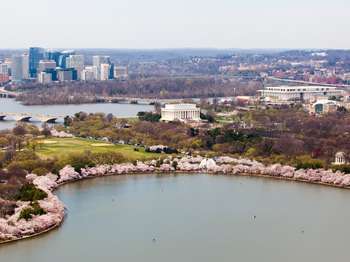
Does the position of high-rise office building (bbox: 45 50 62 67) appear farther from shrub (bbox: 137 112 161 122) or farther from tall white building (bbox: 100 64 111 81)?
shrub (bbox: 137 112 161 122)

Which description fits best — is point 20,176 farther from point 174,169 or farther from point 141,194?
point 174,169

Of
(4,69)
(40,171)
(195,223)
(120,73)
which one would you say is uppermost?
(40,171)

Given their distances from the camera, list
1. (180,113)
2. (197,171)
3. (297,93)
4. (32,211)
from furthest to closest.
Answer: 1. (297,93)
2. (180,113)
3. (197,171)
4. (32,211)

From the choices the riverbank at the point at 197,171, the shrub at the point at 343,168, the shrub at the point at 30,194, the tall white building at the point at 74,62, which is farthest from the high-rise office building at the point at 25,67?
the shrub at the point at 30,194

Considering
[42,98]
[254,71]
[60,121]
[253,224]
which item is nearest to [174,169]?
[253,224]

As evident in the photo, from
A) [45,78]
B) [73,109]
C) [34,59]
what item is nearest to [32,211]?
[73,109]

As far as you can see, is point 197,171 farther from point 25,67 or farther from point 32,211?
point 25,67
